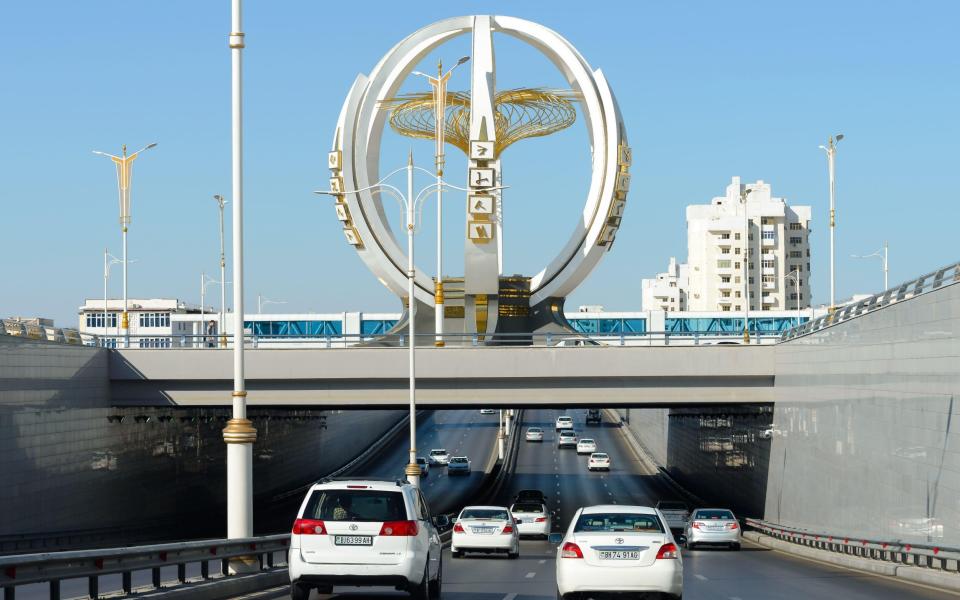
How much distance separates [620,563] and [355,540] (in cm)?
337

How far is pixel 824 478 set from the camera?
37125mm

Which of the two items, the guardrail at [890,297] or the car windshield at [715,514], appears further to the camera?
the car windshield at [715,514]

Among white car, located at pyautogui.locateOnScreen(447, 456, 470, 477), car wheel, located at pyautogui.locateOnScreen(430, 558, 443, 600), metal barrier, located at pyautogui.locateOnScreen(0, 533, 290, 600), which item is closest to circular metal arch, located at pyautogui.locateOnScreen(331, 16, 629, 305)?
white car, located at pyautogui.locateOnScreen(447, 456, 470, 477)

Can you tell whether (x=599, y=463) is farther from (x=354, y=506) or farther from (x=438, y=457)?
(x=354, y=506)

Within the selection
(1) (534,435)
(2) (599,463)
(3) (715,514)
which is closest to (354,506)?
(3) (715,514)

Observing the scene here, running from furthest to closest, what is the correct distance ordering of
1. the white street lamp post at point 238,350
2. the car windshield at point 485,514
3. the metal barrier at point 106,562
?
the car windshield at point 485,514, the white street lamp post at point 238,350, the metal barrier at point 106,562

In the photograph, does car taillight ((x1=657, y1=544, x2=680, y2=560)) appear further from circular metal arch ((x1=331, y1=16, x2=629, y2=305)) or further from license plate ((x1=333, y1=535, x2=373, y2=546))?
circular metal arch ((x1=331, y1=16, x2=629, y2=305))

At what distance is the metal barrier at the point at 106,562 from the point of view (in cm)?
1407

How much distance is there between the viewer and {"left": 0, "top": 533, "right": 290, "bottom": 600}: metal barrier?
1407cm

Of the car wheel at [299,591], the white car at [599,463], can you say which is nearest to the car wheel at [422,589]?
the car wheel at [299,591]

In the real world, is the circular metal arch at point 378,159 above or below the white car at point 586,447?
above

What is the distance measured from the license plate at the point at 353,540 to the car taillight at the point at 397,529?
197mm

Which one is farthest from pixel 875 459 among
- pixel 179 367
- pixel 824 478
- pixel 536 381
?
pixel 179 367

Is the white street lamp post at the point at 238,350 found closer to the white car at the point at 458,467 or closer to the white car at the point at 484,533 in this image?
the white car at the point at 484,533
